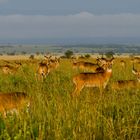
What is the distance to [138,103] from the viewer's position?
27.5ft

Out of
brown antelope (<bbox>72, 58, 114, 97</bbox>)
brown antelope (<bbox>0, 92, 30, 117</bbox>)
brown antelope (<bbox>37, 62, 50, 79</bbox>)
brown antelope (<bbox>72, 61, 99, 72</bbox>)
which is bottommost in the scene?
brown antelope (<bbox>72, 61, 99, 72</bbox>)

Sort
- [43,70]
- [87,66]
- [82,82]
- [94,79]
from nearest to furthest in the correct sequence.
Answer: [82,82] → [94,79] → [43,70] → [87,66]

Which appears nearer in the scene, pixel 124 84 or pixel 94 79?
pixel 124 84

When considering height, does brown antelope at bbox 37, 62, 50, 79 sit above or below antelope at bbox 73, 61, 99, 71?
above

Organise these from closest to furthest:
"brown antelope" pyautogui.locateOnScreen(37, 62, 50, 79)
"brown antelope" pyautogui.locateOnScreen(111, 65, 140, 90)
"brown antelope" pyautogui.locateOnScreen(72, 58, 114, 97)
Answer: "brown antelope" pyautogui.locateOnScreen(111, 65, 140, 90)
"brown antelope" pyautogui.locateOnScreen(72, 58, 114, 97)
"brown antelope" pyautogui.locateOnScreen(37, 62, 50, 79)

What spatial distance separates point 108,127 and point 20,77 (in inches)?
482

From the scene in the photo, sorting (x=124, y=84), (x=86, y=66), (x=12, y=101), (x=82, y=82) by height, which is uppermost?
(x=12, y=101)

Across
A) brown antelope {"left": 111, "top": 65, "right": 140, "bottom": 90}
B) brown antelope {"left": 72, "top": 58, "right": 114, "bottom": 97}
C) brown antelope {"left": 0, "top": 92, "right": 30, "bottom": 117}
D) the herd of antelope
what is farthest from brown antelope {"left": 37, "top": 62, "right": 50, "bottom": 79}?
brown antelope {"left": 0, "top": 92, "right": 30, "bottom": 117}

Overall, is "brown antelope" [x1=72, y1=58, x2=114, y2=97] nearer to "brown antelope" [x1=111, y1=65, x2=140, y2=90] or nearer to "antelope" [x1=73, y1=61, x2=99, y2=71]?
"brown antelope" [x1=111, y1=65, x2=140, y2=90]

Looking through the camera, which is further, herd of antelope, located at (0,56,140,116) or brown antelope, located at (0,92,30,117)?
herd of antelope, located at (0,56,140,116)

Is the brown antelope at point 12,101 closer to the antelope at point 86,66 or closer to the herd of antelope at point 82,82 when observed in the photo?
the herd of antelope at point 82,82

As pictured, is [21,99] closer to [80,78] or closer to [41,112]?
[41,112]

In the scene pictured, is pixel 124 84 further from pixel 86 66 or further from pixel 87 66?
pixel 86 66

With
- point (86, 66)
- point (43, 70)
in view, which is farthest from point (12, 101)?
point (86, 66)
